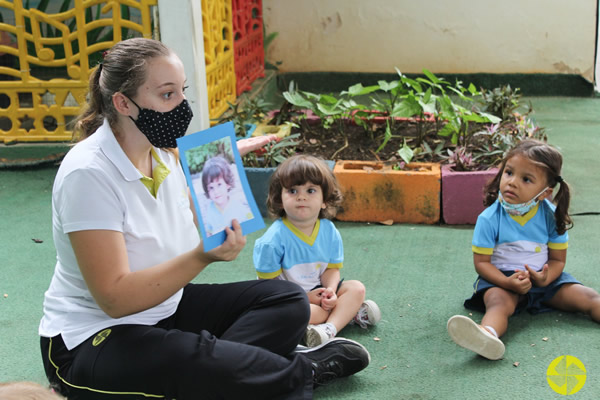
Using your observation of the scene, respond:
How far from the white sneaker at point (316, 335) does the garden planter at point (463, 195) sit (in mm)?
1406

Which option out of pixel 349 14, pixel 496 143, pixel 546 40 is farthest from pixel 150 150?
pixel 546 40

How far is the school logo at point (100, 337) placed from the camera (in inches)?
75.2

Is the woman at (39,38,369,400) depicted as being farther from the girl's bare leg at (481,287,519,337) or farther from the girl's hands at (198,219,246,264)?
the girl's bare leg at (481,287,519,337)

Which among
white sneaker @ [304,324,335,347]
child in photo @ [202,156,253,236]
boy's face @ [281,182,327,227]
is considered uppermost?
child in photo @ [202,156,253,236]

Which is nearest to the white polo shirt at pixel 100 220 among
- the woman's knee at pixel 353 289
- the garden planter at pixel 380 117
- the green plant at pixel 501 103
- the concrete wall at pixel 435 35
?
the woman's knee at pixel 353 289

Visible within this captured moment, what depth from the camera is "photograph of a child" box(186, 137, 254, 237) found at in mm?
1806

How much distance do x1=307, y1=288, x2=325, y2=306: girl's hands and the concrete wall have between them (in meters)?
4.27

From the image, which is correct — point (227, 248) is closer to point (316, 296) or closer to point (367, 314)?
point (316, 296)

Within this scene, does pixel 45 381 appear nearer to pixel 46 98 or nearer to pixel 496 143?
pixel 496 143

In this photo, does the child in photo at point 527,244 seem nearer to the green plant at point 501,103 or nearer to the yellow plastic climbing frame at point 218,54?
the green plant at point 501,103

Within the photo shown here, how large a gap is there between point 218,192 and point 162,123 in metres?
0.27

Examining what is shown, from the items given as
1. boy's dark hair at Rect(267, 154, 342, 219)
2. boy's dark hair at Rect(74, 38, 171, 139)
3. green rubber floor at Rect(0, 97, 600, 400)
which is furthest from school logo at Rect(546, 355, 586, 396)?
boy's dark hair at Rect(74, 38, 171, 139)

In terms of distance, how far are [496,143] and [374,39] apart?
2837 millimetres

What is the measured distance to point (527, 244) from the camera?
8.76 feet
